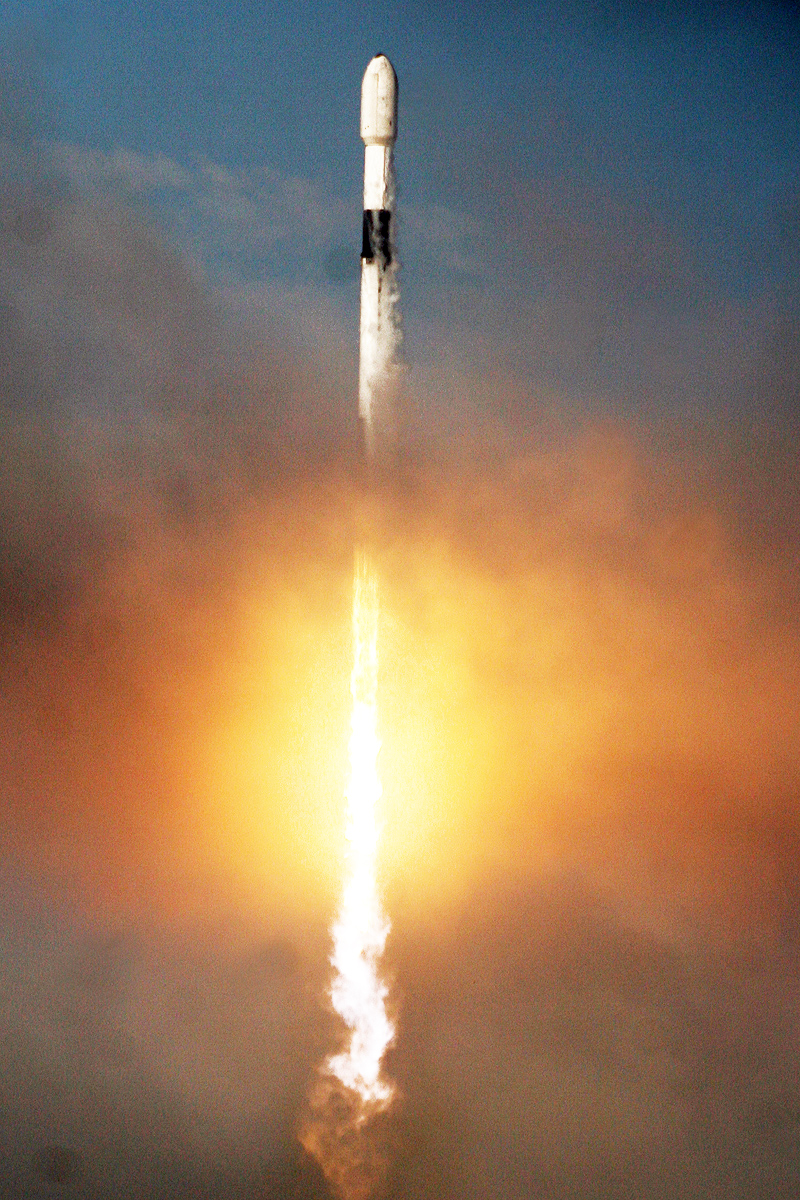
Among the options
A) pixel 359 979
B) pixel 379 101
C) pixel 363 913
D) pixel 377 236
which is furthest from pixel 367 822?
pixel 379 101

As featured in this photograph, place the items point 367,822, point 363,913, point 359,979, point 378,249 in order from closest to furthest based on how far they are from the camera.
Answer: point 378,249
point 367,822
point 363,913
point 359,979

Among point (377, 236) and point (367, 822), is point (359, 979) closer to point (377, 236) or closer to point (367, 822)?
point (367, 822)

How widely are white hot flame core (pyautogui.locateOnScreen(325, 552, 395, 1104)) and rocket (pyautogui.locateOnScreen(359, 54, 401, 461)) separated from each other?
2.62 metres

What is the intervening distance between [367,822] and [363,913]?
158 cm

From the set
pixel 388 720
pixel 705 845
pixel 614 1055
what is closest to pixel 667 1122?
pixel 614 1055

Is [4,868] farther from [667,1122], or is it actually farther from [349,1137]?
[667,1122]

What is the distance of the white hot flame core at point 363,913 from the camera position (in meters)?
16.0

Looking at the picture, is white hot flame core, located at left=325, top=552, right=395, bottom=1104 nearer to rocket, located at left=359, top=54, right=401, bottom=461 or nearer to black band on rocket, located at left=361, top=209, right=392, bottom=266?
rocket, located at left=359, top=54, right=401, bottom=461

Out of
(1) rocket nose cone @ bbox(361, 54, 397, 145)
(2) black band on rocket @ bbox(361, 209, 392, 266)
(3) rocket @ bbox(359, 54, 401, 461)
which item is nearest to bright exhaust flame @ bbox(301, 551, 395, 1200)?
(3) rocket @ bbox(359, 54, 401, 461)

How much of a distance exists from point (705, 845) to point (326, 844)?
680 centimetres

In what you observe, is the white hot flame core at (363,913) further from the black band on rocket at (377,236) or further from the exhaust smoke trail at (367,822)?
the black band on rocket at (377,236)

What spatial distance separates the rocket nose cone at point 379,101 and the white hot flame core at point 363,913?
19.3 feet

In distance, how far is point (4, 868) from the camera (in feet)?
61.7

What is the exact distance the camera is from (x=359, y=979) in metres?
17.5
